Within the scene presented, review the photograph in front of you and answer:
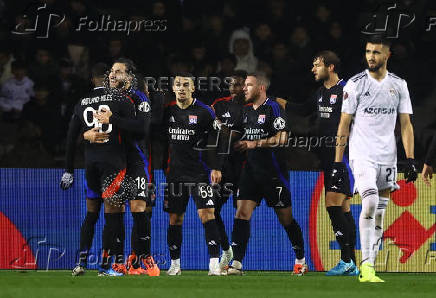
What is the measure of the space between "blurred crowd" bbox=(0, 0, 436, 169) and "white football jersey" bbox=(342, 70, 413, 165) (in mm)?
5616

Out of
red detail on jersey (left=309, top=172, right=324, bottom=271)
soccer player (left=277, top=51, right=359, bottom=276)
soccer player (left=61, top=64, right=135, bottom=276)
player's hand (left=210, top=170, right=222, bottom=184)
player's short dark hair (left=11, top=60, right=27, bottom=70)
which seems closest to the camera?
soccer player (left=61, top=64, right=135, bottom=276)

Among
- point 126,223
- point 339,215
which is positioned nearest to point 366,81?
point 339,215

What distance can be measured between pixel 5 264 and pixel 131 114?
10.7 ft

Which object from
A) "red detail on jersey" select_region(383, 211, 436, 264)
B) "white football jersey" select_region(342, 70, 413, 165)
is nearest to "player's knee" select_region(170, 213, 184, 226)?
"white football jersey" select_region(342, 70, 413, 165)

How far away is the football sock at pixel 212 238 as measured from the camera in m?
13.3

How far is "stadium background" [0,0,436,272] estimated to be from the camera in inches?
583

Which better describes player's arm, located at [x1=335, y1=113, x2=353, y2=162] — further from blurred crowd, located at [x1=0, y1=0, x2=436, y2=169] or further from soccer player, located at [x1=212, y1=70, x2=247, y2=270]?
blurred crowd, located at [x1=0, y1=0, x2=436, y2=169]

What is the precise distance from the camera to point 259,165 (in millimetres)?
13586

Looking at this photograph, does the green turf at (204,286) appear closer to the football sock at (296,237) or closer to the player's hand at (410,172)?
the football sock at (296,237)

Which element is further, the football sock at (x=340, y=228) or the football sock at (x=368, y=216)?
the football sock at (x=340, y=228)

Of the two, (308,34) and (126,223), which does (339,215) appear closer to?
(126,223)

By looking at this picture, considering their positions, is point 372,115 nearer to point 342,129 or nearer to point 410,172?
point 342,129

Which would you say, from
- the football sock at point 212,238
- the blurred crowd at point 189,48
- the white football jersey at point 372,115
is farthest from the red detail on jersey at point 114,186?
the blurred crowd at point 189,48

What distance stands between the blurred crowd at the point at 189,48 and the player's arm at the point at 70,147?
413 cm
